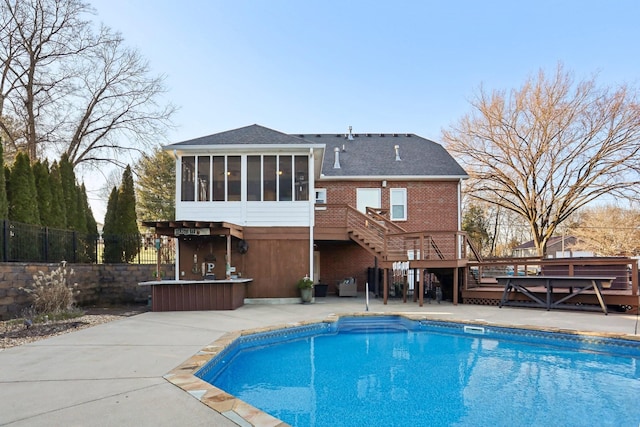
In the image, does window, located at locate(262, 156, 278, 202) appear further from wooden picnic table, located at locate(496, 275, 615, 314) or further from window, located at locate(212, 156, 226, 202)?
wooden picnic table, located at locate(496, 275, 615, 314)

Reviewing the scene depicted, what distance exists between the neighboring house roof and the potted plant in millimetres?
4491

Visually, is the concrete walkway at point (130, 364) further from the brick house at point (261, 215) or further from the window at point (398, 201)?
the window at point (398, 201)

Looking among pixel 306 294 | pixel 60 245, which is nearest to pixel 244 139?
pixel 306 294

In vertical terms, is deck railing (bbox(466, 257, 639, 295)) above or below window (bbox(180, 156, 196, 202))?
below

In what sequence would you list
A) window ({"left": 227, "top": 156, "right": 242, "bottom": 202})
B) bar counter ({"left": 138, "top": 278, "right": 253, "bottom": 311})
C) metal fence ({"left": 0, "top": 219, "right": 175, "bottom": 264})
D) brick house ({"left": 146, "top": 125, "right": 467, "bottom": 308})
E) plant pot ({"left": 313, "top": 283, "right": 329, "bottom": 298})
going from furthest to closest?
plant pot ({"left": 313, "top": 283, "right": 329, "bottom": 298})
window ({"left": 227, "top": 156, "right": 242, "bottom": 202})
brick house ({"left": 146, "top": 125, "right": 467, "bottom": 308})
bar counter ({"left": 138, "top": 278, "right": 253, "bottom": 311})
metal fence ({"left": 0, "top": 219, "right": 175, "bottom": 264})

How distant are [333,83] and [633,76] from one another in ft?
45.5

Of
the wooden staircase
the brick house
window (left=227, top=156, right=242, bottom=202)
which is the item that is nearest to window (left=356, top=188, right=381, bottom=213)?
the wooden staircase

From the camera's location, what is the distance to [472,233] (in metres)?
30.5

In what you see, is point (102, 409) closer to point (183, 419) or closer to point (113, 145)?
point (183, 419)

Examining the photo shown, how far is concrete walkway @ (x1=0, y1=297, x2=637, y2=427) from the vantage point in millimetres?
3318

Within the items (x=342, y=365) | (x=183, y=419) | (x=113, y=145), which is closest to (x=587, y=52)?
(x=342, y=365)

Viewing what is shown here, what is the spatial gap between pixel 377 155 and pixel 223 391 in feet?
47.5

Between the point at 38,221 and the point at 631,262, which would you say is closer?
the point at 631,262

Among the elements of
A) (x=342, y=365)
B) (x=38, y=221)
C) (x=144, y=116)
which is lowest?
(x=342, y=365)
